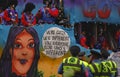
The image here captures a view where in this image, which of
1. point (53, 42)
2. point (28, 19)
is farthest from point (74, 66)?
point (28, 19)

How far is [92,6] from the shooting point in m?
15.0

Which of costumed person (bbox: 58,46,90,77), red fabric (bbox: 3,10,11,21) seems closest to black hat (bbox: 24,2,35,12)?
red fabric (bbox: 3,10,11,21)

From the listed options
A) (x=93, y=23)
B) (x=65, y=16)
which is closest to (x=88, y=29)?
(x=93, y=23)

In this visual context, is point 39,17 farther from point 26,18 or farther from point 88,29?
point 88,29

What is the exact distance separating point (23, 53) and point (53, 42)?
984 mm

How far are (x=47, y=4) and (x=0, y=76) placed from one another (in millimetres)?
2979

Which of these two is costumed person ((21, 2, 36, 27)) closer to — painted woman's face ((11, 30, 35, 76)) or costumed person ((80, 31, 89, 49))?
painted woman's face ((11, 30, 35, 76))

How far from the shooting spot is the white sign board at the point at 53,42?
47.0 ft

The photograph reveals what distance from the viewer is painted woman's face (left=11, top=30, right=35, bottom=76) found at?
1415cm

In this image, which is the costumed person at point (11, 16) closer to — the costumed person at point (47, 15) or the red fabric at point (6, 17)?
the red fabric at point (6, 17)

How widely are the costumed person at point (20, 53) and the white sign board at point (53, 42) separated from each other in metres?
0.28

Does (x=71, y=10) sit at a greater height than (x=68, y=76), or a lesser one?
greater

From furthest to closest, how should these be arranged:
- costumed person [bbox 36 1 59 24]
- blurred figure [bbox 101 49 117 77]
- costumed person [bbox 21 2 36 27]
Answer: costumed person [bbox 36 1 59 24] < costumed person [bbox 21 2 36 27] < blurred figure [bbox 101 49 117 77]

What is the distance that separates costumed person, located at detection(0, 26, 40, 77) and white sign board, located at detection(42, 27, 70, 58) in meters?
0.28
